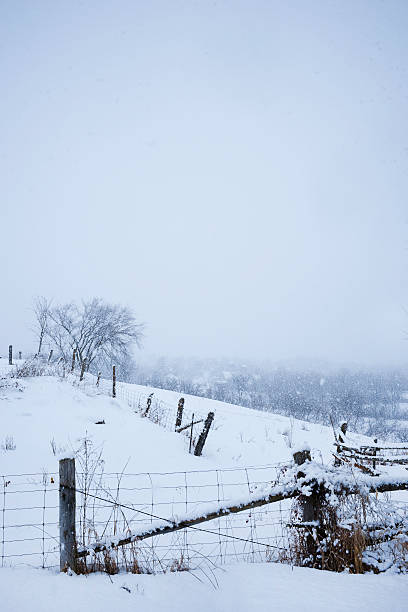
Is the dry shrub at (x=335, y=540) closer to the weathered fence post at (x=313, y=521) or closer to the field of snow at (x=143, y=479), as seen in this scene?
the weathered fence post at (x=313, y=521)

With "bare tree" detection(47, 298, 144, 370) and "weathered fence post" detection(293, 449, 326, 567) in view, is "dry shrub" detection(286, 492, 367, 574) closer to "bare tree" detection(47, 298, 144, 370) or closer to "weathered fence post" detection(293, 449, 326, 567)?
"weathered fence post" detection(293, 449, 326, 567)

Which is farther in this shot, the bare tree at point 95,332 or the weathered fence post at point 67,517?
the bare tree at point 95,332

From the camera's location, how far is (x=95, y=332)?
40.0 meters

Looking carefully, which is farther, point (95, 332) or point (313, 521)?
point (95, 332)

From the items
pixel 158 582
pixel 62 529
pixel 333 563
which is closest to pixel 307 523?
pixel 333 563

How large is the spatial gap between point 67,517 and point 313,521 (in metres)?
2.50

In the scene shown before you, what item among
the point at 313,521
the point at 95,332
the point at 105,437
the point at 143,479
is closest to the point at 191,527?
the point at 313,521

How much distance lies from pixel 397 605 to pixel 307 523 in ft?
2.98

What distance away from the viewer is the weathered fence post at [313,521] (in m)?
3.52

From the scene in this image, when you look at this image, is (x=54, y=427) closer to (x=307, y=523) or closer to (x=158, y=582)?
(x=158, y=582)

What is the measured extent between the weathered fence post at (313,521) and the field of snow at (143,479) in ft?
0.67

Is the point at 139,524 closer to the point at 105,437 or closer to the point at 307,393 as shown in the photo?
the point at 105,437

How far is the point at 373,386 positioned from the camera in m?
161

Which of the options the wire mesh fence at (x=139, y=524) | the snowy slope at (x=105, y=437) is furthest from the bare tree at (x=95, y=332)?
the wire mesh fence at (x=139, y=524)
